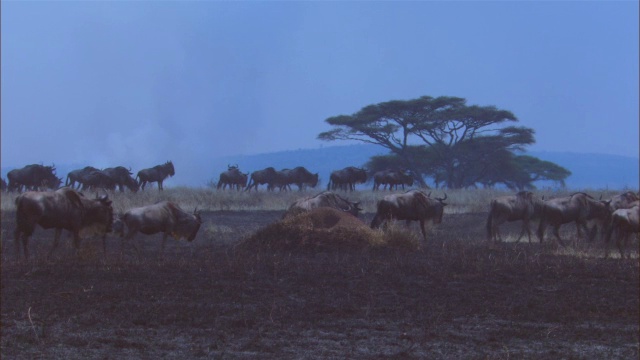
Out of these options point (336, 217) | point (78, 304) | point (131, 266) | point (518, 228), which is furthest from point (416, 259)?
point (518, 228)

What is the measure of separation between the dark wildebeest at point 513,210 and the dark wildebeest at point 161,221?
19.4ft

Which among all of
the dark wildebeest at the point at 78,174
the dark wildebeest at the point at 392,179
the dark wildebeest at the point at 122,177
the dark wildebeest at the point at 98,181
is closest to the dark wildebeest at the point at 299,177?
the dark wildebeest at the point at 392,179

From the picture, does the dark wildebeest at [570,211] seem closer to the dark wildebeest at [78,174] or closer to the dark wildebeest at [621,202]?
the dark wildebeest at [621,202]

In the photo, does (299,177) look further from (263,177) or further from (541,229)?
(541,229)

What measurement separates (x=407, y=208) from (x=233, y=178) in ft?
66.7

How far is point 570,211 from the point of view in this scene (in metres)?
18.2

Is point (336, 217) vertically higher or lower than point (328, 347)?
higher

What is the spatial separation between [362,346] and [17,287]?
4.87 metres

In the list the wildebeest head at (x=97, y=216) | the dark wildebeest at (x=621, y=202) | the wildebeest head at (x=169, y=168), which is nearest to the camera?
the wildebeest head at (x=97, y=216)

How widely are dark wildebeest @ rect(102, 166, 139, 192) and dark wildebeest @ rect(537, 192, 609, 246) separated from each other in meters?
14.1

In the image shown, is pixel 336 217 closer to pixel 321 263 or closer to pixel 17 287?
pixel 321 263

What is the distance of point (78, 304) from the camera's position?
389 inches

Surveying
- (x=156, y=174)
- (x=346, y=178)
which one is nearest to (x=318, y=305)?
(x=156, y=174)

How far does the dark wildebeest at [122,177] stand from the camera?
28.2 m
